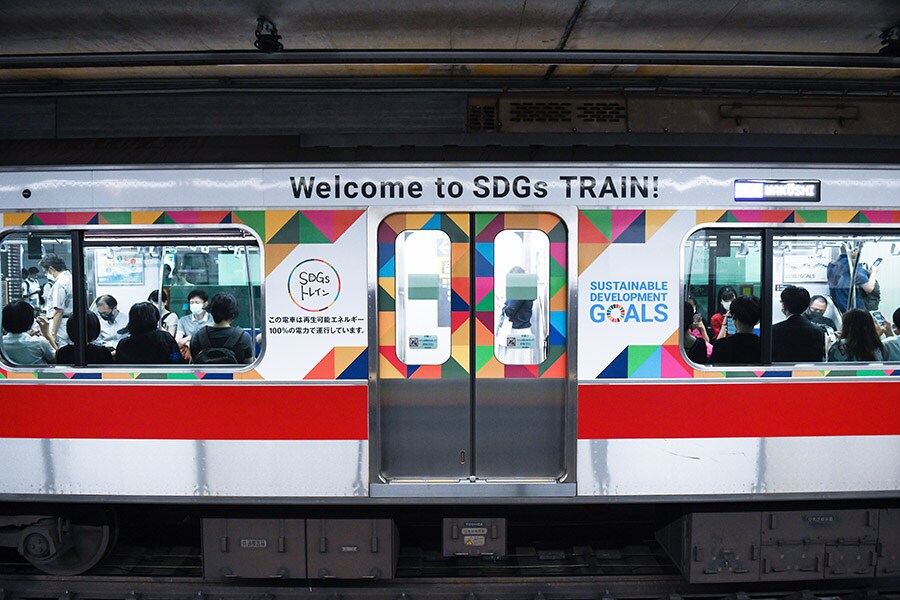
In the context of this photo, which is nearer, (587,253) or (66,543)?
(587,253)

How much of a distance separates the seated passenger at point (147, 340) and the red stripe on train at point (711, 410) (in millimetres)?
2728

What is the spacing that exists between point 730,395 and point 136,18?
18.3 feet

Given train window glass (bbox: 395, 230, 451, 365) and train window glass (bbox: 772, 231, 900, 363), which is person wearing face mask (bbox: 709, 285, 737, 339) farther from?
train window glass (bbox: 395, 230, 451, 365)

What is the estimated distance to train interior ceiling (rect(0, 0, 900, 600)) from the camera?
3.84m

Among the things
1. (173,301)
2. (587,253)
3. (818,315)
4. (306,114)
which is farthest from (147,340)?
(818,315)

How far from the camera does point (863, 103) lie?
636 centimetres

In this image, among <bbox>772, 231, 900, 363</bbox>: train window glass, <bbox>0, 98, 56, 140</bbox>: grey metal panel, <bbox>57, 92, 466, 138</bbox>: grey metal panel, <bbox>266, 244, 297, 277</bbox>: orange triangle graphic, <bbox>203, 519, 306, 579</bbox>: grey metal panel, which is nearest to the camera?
<bbox>266, 244, 297, 277</bbox>: orange triangle graphic

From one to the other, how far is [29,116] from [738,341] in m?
7.60

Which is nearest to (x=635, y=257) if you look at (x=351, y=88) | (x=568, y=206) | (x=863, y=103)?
(x=568, y=206)

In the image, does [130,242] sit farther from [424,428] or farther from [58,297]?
[424,428]

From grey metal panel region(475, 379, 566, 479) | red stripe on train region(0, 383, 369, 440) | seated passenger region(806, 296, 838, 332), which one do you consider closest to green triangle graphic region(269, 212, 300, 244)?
red stripe on train region(0, 383, 369, 440)

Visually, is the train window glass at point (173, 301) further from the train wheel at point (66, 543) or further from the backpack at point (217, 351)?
the train wheel at point (66, 543)

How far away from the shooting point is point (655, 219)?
12.5ft

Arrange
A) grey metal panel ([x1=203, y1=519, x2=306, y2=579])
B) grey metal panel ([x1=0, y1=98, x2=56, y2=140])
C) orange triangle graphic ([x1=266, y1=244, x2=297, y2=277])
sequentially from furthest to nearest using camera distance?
grey metal panel ([x1=0, y1=98, x2=56, y2=140])
grey metal panel ([x1=203, y1=519, x2=306, y2=579])
orange triangle graphic ([x1=266, y1=244, x2=297, y2=277])
